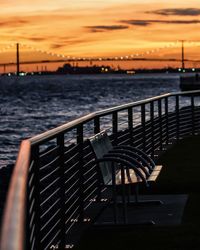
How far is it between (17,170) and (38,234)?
2.56 m

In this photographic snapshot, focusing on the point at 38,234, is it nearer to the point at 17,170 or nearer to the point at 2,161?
the point at 17,170

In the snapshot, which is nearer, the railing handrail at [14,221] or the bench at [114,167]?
the railing handrail at [14,221]

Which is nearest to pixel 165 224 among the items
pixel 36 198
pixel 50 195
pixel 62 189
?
pixel 62 189

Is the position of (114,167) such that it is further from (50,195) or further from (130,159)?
(50,195)

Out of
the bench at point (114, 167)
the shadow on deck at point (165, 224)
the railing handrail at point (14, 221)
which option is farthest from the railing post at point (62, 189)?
the railing handrail at point (14, 221)

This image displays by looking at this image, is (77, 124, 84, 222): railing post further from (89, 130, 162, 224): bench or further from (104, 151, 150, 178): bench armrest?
(104, 151, 150, 178): bench armrest

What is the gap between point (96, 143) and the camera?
7.56 metres

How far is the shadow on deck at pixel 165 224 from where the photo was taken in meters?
6.72

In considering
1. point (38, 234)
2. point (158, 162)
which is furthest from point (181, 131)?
point (38, 234)

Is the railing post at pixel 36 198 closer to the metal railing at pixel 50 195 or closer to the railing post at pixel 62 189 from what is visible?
the metal railing at pixel 50 195

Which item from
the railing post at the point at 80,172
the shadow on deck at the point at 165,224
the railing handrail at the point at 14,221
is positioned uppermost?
the railing handrail at the point at 14,221

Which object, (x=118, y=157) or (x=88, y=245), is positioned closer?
(x=88, y=245)

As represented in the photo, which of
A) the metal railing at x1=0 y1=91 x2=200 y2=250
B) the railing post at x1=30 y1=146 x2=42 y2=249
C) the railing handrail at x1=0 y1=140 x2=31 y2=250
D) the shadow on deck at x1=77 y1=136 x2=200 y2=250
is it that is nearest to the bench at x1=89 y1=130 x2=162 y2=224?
the metal railing at x1=0 y1=91 x2=200 y2=250

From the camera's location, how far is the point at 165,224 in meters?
7.72
